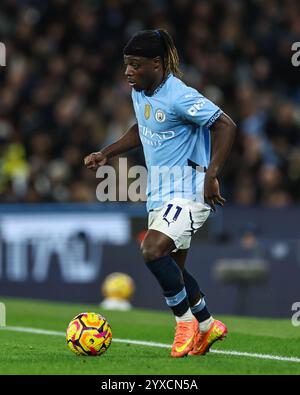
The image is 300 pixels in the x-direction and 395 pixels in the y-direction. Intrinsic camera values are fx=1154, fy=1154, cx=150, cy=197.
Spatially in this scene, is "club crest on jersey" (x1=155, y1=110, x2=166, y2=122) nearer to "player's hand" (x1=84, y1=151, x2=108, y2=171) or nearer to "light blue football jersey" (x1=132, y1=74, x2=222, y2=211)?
"light blue football jersey" (x1=132, y1=74, x2=222, y2=211)

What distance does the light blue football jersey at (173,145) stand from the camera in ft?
26.3

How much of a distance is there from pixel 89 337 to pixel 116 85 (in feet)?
38.6

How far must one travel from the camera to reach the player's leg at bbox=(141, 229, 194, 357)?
7.88 m

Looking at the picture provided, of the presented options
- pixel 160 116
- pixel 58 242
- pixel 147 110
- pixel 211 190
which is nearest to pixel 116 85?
pixel 58 242

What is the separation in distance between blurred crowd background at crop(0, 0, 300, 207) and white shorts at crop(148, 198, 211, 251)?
9248 mm

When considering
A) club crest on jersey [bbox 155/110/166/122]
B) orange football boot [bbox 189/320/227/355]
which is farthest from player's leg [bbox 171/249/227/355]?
club crest on jersey [bbox 155/110/166/122]

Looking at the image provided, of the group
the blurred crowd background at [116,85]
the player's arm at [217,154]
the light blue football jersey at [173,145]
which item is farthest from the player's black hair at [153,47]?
the blurred crowd background at [116,85]

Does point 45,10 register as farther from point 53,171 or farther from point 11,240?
point 11,240

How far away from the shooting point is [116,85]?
19.6 metres

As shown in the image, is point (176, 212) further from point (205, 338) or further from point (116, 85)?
point (116, 85)

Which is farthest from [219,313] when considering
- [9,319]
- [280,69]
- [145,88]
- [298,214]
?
[145,88]

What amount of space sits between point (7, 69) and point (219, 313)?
254 inches

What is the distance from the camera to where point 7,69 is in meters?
19.4

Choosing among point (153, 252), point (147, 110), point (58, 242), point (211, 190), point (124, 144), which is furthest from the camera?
point (58, 242)
